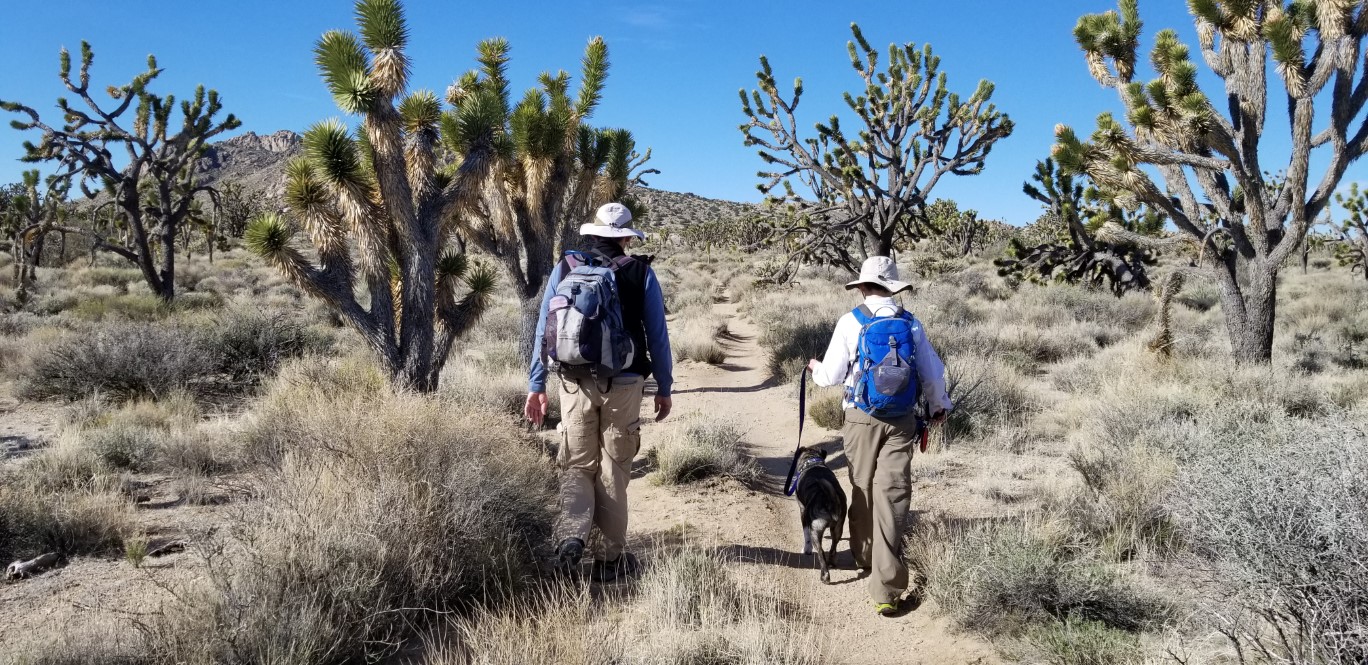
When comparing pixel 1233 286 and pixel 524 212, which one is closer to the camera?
pixel 1233 286

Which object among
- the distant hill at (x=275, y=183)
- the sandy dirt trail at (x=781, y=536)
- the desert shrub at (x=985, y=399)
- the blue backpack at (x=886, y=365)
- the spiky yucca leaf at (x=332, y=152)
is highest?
the distant hill at (x=275, y=183)

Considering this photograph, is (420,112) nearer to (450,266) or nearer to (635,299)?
(450,266)

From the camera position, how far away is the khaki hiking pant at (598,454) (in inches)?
161

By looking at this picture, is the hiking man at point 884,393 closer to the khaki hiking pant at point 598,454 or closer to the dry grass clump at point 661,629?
the dry grass clump at point 661,629

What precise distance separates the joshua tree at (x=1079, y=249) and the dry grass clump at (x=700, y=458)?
233 inches

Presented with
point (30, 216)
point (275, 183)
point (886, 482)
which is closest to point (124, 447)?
point (886, 482)

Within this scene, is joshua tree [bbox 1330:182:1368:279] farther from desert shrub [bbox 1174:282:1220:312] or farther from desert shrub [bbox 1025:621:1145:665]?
desert shrub [bbox 1025:621:1145:665]

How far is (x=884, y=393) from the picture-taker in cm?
394

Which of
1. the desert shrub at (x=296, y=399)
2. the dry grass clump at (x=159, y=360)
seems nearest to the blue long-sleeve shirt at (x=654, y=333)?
the desert shrub at (x=296, y=399)

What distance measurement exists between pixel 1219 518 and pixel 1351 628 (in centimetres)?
84

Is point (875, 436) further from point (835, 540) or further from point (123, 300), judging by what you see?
point (123, 300)

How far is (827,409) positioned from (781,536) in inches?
136

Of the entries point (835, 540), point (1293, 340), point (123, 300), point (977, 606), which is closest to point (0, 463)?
point (835, 540)

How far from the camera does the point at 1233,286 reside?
8.86m
